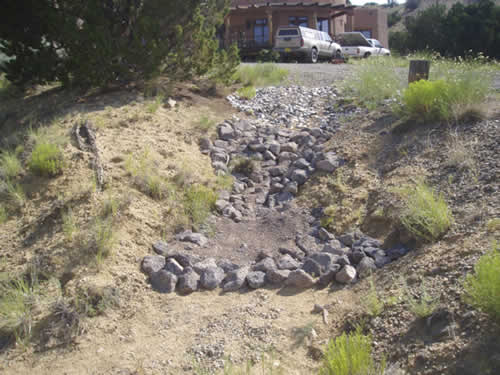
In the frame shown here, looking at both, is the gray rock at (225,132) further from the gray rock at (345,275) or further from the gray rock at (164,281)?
the gray rock at (345,275)

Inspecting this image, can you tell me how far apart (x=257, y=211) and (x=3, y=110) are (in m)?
5.14

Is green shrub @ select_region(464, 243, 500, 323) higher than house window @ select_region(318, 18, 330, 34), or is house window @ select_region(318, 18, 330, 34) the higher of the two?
house window @ select_region(318, 18, 330, 34)

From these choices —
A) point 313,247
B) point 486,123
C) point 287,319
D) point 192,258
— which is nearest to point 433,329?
point 287,319

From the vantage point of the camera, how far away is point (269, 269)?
4.12m

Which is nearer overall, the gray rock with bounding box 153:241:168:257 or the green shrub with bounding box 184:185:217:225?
the gray rock with bounding box 153:241:168:257

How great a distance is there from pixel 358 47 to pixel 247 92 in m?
15.7

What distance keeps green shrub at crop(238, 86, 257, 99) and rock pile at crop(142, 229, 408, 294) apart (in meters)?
4.55

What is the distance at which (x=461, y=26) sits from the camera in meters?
25.6

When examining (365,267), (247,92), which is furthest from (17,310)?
(247,92)

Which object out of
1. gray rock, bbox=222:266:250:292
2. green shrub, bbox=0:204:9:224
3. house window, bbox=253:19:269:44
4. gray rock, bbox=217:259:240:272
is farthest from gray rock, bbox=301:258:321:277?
house window, bbox=253:19:269:44

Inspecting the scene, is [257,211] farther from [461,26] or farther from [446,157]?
[461,26]

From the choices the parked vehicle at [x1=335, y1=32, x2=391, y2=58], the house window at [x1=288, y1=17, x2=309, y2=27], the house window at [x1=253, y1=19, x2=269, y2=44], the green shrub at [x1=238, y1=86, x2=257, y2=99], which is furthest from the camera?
the house window at [x1=253, y1=19, x2=269, y2=44]

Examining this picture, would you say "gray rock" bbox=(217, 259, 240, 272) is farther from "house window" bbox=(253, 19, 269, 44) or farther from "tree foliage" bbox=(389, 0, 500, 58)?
"house window" bbox=(253, 19, 269, 44)

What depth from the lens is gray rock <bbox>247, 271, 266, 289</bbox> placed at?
157 inches
